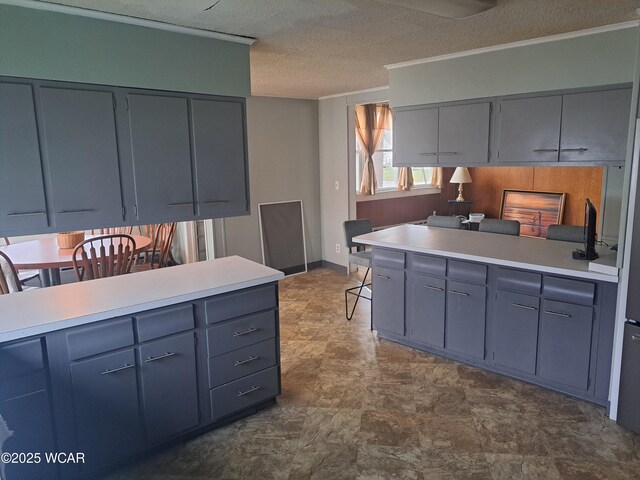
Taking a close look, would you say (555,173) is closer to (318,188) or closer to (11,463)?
(318,188)

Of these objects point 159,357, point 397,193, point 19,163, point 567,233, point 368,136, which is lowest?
point 159,357

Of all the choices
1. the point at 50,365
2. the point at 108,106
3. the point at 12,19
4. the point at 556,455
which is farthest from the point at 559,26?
the point at 50,365

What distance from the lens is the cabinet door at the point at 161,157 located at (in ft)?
8.82

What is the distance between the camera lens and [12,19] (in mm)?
2246

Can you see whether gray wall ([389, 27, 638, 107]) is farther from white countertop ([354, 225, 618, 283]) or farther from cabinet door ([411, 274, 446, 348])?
cabinet door ([411, 274, 446, 348])

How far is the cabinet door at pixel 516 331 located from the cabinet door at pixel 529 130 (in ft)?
3.74

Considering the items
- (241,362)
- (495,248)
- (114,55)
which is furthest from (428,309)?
(114,55)

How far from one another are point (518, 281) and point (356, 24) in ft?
6.66

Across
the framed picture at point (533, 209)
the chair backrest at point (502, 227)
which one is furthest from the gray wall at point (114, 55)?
the framed picture at point (533, 209)

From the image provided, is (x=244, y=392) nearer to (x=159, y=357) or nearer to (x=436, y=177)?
(x=159, y=357)

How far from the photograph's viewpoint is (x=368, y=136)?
278 inches

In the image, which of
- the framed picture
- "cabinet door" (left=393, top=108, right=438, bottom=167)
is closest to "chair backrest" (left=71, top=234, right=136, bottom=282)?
"cabinet door" (left=393, top=108, right=438, bottom=167)

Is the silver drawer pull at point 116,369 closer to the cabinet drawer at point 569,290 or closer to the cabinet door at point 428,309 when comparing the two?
the cabinet door at point 428,309

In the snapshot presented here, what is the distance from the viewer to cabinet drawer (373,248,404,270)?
12.3ft
